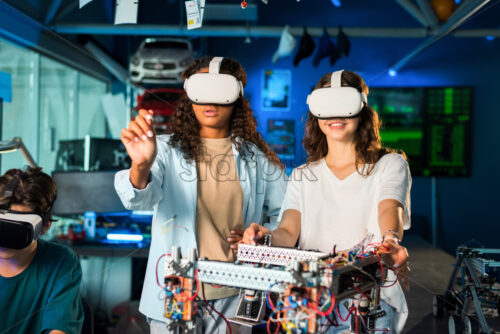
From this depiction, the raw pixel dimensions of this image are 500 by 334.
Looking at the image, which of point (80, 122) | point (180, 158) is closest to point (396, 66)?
point (180, 158)

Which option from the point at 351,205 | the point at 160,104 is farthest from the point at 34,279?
the point at 160,104

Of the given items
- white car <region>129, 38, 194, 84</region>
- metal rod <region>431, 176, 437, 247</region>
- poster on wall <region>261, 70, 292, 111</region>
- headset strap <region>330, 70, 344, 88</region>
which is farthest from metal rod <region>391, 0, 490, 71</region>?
white car <region>129, 38, 194, 84</region>

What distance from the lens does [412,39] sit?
8.52ft

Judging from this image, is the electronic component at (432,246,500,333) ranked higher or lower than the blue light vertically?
lower

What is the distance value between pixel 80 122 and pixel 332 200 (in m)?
5.54

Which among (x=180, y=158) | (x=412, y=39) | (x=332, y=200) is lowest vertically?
(x=332, y=200)

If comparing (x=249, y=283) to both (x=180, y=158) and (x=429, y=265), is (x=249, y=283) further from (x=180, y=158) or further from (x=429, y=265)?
(x=429, y=265)

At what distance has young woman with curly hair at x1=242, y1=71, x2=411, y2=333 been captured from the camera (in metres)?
1.38

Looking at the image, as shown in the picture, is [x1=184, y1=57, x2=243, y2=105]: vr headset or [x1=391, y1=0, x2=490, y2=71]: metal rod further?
[x1=391, y1=0, x2=490, y2=71]: metal rod

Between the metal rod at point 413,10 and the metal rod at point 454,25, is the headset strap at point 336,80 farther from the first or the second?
the metal rod at point 413,10

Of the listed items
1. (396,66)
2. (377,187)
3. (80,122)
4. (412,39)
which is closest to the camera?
(377,187)

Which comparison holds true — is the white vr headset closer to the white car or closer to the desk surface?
the desk surface

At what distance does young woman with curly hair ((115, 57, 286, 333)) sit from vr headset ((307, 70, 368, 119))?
12.3 inches

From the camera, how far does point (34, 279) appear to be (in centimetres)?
150
